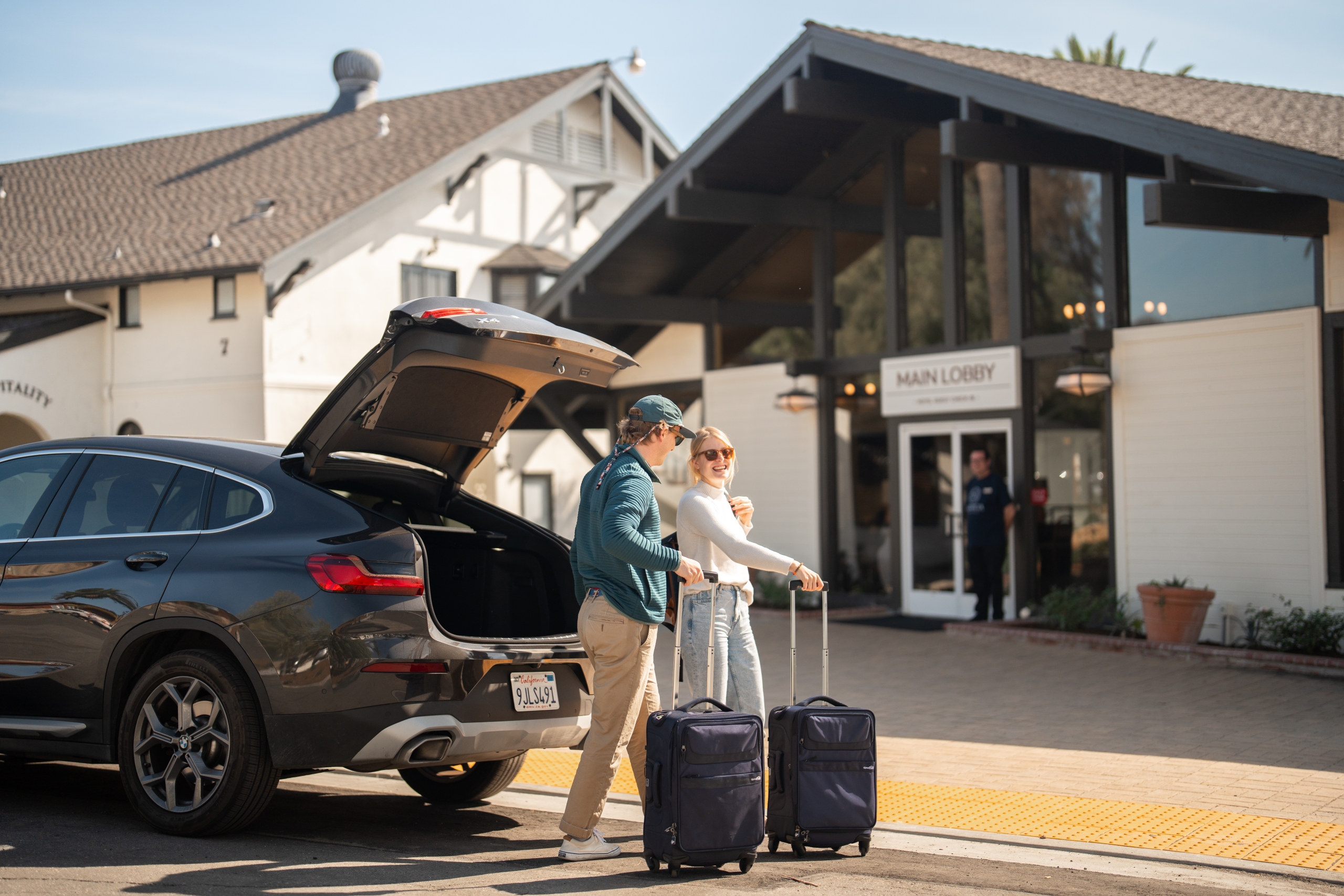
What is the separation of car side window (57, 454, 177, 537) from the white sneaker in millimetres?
2312

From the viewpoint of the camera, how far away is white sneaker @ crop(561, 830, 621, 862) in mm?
5402

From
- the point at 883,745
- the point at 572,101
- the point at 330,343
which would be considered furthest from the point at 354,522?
the point at 572,101

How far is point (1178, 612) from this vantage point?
11344 millimetres

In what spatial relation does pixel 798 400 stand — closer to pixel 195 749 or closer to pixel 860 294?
pixel 860 294

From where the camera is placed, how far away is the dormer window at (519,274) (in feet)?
83.7

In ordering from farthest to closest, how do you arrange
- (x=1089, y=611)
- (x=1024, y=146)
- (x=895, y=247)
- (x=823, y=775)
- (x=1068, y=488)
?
(x=895, y=247) → (x=1068, y=488) → (x=1024, y=146) → (x=1089, y=611) → (x=823, y=775)

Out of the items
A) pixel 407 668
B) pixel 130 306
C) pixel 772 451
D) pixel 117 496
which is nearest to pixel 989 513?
pixel 772 451

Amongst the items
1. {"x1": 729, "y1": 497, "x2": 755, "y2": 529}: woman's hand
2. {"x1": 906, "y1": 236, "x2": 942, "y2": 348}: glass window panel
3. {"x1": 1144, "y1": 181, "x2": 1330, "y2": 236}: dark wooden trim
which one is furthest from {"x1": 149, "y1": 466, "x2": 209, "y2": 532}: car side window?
{"x1": 906, "y1": 236, "x2": 942, "y2": 348}: glass window panel

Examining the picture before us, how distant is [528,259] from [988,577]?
563 inches

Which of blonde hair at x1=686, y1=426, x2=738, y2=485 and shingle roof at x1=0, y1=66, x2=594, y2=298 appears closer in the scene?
blonde hair at x1=686, y1=426, x2=738, y2=485

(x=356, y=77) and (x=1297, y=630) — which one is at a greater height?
(x=356, y=77)

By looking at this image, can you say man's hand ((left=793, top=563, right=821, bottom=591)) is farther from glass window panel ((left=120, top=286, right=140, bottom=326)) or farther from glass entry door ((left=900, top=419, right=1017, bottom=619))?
glass window panel ((left=120, top=286, right=140, bottom=326))

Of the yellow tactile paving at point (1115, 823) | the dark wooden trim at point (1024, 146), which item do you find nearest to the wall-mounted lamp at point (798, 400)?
the dark wooden trim at point (1024, 146)

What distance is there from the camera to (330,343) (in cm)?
2286
